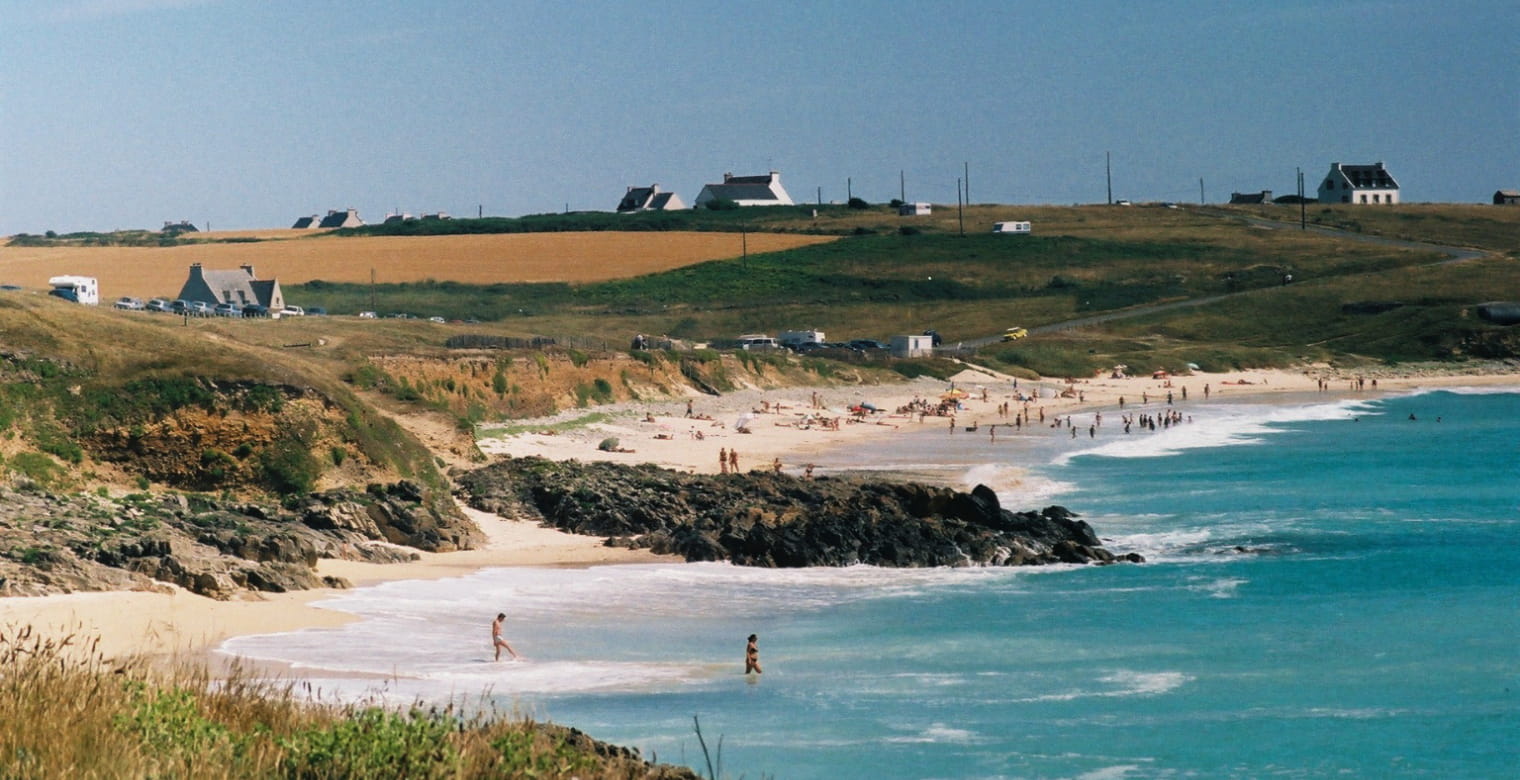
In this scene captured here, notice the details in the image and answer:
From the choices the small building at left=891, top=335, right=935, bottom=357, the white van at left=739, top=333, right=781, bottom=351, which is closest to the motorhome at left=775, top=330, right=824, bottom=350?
the white van at left=739, top=333, right=781, bottom=351

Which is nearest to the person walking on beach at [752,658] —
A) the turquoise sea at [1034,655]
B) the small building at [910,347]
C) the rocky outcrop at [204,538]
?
the turquoise sea at [1034,655]

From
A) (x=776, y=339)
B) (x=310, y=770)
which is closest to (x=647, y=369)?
(x=776, y=339)

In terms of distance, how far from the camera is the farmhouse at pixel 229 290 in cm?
9969

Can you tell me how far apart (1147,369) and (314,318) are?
46.9m

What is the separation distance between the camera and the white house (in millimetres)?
186750

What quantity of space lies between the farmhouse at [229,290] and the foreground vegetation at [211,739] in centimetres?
8795

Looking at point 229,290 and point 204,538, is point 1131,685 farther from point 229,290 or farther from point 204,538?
point 229,290

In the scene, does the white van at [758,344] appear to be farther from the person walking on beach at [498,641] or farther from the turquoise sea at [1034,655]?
the person walking on beach at [498,641]

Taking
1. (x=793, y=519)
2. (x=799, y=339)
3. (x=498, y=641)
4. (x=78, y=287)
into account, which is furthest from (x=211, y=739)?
(x=799, y=339)

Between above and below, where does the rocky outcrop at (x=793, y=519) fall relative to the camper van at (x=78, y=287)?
below

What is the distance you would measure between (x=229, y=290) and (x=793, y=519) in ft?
237

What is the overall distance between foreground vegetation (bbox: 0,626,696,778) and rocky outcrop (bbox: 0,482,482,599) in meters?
14.3

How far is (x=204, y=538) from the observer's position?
97.5ft

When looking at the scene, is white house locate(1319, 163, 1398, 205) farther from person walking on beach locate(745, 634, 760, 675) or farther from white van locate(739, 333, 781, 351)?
person walking on beach locate(745, 634, 760, 675)
